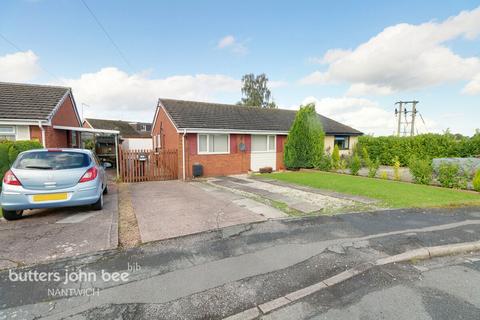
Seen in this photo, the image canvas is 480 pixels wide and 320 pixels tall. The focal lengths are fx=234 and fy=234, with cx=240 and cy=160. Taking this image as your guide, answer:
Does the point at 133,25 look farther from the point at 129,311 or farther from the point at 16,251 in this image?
the point at 129,311

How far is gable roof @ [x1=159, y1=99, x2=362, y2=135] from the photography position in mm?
13720

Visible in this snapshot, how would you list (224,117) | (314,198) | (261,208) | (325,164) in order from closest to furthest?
(261,208) → (314,198) → (325,164) → (224,117)

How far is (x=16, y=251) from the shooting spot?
3.74 meters

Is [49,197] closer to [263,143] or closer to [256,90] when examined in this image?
[263,143]

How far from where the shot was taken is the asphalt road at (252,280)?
2.51m

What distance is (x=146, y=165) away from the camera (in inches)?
480

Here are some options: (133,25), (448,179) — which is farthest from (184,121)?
(448,179)

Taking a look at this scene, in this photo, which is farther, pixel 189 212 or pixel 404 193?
pixel 404 193

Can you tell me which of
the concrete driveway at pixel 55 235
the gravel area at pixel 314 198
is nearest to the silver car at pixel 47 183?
the concrete driveway at pixel 55 235

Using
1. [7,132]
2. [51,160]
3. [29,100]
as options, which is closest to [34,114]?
[7,132]

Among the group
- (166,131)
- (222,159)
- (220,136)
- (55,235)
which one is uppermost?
(166,131)

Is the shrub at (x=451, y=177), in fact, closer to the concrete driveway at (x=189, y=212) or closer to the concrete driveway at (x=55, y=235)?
the concrete driveway at (x=189, y=212)

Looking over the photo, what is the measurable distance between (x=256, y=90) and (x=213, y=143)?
3129 centimetres

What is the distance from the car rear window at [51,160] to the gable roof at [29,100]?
22.3 feet
